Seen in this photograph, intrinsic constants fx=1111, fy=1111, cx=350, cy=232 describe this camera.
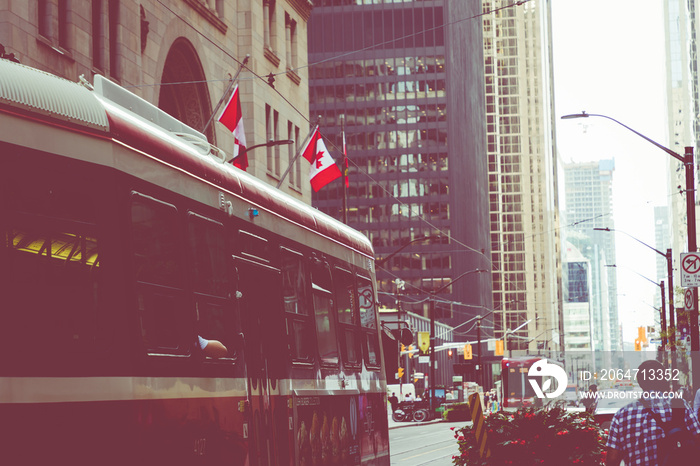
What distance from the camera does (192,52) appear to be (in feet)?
134

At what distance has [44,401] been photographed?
6.68 meters

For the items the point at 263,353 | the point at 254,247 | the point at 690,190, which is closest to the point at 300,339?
the point at 263,353

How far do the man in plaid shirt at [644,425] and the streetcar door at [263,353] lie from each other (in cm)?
306

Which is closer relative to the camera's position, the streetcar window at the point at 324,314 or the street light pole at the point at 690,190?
the streetcar window at the point at 324,314

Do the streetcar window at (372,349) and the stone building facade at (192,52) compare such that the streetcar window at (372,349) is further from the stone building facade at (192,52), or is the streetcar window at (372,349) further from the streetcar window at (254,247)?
the stone building facade at (192,52)

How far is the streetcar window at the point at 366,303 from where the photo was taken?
1466cm

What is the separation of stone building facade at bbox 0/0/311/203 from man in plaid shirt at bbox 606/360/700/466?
2103 centimetres

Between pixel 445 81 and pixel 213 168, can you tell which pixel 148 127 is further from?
pixel 445 81

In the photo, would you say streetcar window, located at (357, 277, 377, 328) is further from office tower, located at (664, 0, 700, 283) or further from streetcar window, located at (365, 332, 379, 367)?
office tower, located at (664, 0, 700, 283)

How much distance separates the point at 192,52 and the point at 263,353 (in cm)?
3206

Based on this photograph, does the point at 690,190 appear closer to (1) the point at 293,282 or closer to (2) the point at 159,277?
(1) the point at 293,282

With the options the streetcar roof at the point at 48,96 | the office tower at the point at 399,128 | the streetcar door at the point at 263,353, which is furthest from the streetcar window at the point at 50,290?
the office tower at the point at 399,128

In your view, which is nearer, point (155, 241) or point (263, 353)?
point (155, 241)

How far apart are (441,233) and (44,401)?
123m
